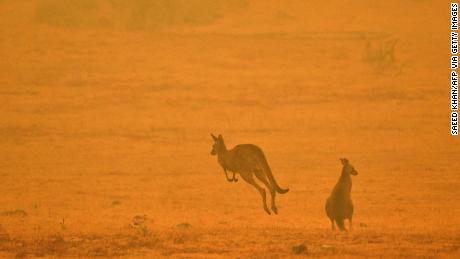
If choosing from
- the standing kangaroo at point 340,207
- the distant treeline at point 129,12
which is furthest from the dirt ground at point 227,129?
the distant treeline at point 129,12

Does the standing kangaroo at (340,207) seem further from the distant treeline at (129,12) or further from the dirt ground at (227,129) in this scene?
the distant treeline at (129,12)

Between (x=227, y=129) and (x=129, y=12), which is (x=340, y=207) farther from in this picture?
(x=129, y=12)

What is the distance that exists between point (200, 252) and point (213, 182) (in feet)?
21.3

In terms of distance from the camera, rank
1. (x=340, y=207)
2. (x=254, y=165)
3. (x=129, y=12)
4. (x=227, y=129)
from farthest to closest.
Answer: (x=129, y=12), (x=227, y=129), (x=254, y=165), (x=340, y=207)

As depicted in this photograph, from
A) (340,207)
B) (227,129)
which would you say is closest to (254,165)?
(340,207)

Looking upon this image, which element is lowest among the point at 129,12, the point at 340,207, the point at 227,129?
the point at 340,207

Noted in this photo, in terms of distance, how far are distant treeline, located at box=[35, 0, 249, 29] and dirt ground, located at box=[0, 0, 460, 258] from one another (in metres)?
0.43

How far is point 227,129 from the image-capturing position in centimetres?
1994

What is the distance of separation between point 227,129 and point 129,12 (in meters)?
14.7

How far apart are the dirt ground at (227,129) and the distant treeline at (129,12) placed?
426 millimetres

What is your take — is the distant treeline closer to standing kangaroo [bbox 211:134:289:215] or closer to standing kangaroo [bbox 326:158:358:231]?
standing kangaroo [bbox 211:134:289:215]

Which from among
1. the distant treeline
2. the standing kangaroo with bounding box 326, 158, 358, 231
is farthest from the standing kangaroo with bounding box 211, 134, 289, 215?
the distant treeline

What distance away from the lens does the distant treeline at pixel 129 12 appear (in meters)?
32.1

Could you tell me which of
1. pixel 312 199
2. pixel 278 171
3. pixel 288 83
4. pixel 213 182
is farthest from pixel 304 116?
pixel 312 199
